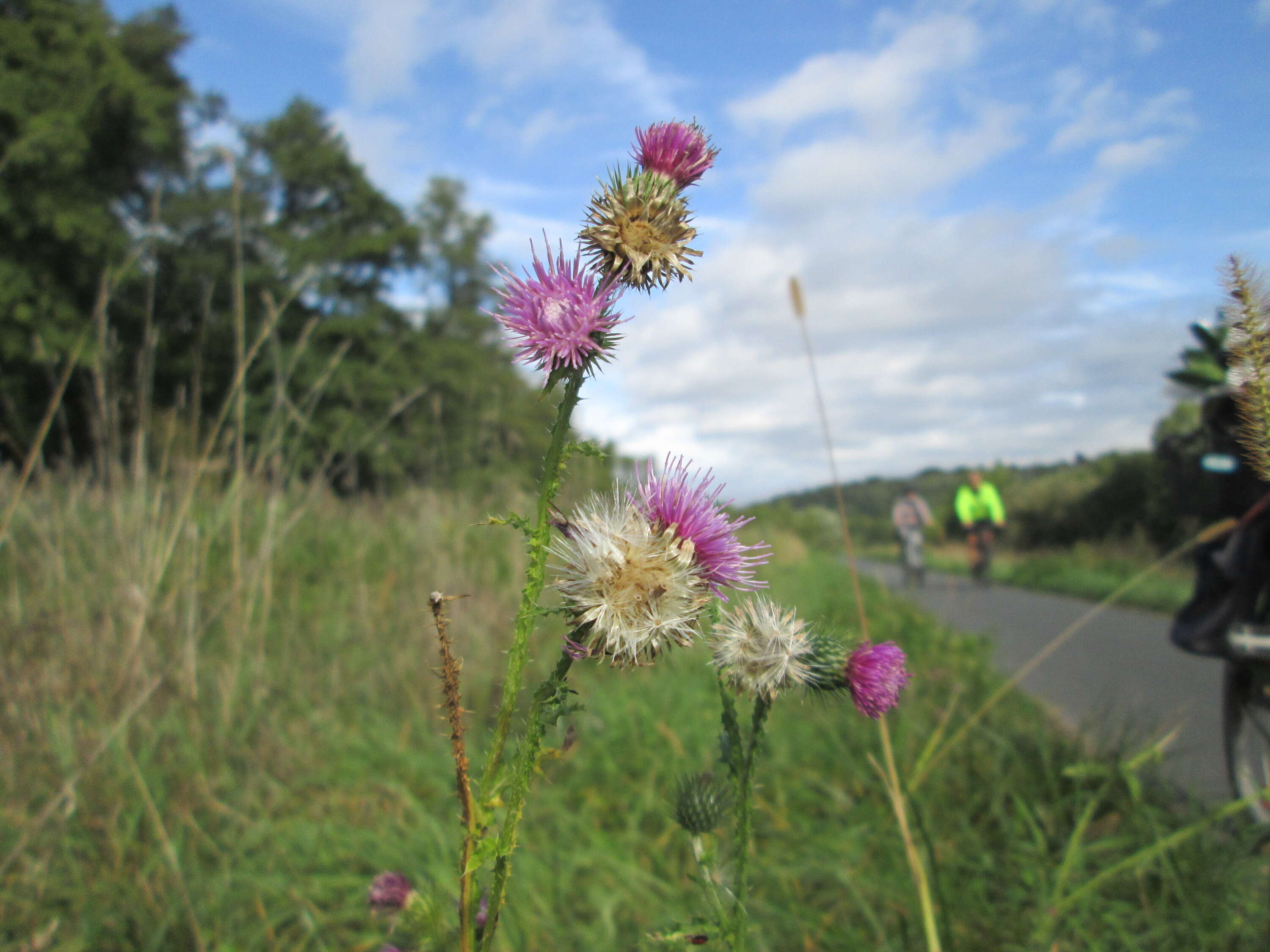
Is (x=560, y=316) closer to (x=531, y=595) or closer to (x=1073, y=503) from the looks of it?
(x=531, y=595)

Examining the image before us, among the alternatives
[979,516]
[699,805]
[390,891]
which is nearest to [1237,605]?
[699,805]

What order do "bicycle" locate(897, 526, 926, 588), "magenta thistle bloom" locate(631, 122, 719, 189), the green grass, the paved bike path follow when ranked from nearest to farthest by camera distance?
"magenta thistle bloom" locate(631, 122, 719, 189) < the green grass < the paved bike path < "bicycle" locate(897, 526, 926, 588)

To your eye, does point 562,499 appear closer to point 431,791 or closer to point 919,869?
point 431,791

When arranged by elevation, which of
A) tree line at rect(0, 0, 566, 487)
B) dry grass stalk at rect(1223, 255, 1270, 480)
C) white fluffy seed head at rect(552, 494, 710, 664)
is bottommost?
white fluffy seed head at rect(552, 494, 710, 664)

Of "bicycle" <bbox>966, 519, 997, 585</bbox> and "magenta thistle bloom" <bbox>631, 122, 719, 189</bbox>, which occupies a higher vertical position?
"magenta thistle bloom" <bbox>631, 122, 719, 189</bbox>

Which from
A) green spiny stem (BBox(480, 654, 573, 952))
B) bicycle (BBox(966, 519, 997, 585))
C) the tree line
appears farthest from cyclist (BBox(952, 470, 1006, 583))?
green spiny stem (BBox(480, 654, 573, 952))

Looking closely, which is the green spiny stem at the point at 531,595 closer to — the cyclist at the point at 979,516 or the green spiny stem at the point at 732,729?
the green spiny stem at the point at 732,729

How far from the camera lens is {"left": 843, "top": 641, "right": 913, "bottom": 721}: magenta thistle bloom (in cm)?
80

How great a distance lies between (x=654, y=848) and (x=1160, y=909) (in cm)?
177

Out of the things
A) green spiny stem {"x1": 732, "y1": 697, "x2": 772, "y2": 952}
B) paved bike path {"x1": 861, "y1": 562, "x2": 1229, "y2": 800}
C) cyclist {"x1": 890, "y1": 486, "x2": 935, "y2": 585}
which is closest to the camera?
green spiny stem {"x1": 732, "y1": 697, "x2": 772, "y2": 952}

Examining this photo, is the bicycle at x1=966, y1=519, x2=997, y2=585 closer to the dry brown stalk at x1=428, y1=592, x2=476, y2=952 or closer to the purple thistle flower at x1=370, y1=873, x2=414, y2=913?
the purple thistle flower at x1=370, y1=873, x2=414, y2=913

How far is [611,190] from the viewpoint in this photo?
2.42ft

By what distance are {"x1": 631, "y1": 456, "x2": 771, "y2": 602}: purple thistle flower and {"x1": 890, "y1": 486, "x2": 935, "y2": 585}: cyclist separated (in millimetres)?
13652

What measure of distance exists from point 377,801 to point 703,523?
3293mm
